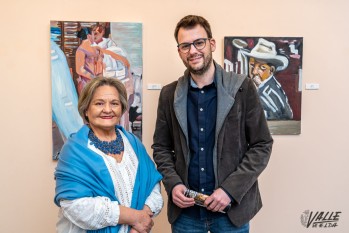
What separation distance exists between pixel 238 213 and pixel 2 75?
1.77 meters

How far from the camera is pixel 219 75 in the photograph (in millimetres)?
1495

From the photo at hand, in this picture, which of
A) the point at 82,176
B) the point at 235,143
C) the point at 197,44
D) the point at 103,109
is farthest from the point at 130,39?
the point at 82,176

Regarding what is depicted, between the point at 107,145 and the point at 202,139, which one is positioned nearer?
the point at 107,145

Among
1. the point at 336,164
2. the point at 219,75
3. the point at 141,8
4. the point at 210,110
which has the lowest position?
the point at 336,164

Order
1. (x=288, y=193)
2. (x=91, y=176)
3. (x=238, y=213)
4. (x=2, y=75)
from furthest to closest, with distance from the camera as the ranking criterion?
(x=288, y=193)
(x=2, y=75)
(x=238, y=213)
(x=91, y=176)

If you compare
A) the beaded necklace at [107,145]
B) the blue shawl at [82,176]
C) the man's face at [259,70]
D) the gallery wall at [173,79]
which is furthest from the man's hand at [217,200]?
the man's face at [259,70]

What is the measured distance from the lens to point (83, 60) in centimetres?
217

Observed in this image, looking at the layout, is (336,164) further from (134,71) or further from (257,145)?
(134,71)

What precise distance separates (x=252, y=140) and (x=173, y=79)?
944 millimetres

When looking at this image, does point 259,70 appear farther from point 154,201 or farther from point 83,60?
point 154,201

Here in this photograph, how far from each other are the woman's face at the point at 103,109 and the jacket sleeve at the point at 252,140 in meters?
0.56

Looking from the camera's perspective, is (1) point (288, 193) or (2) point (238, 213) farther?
(1) point (288, 193)

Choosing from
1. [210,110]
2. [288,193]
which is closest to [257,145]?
[210,110]

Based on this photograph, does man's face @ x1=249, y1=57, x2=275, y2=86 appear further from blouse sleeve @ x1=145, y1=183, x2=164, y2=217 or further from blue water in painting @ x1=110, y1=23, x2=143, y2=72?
blouse sleeve @ x1=145, y1=183, x2=164, y2=217
